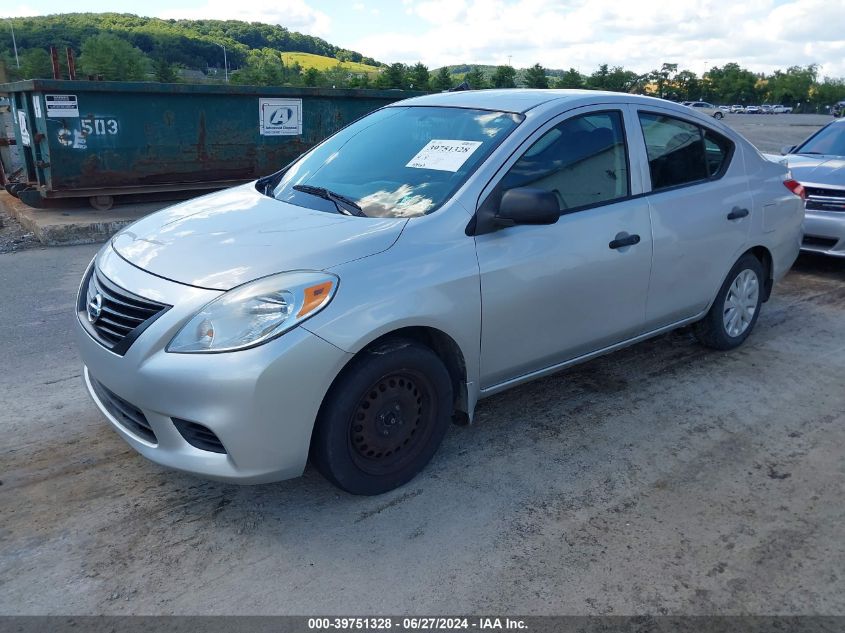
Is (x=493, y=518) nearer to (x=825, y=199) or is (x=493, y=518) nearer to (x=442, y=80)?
(x=825, y=199)

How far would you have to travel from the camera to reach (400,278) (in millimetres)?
2898

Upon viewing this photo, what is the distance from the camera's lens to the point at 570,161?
3641 millimetres

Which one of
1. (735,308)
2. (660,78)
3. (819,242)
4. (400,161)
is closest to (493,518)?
(400,161)

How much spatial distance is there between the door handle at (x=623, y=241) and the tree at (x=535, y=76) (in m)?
15.7

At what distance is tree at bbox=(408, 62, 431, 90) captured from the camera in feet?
66.6

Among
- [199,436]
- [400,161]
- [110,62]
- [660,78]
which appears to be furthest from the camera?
[660,78]

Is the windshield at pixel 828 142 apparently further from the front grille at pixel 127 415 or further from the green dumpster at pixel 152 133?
the front grille at pixel 127 415

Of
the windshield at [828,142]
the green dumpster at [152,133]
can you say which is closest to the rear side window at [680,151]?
the windshield at [828,142]

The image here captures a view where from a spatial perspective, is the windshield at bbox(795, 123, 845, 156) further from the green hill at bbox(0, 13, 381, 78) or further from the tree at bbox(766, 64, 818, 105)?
the tree at bbox(766, 64, 818, 105)

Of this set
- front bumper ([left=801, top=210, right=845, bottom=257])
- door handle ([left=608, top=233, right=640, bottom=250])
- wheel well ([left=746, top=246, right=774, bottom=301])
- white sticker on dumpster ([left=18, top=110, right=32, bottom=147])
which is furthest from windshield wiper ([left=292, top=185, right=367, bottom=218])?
white sticker on dumpster ([left=18, top=110, right=32, bottom=147])

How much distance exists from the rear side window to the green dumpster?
23.2ft

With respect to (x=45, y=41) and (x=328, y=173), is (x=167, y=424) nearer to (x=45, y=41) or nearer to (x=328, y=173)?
(x=328, y=173)

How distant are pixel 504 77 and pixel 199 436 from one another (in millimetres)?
22297

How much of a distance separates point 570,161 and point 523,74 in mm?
20551
